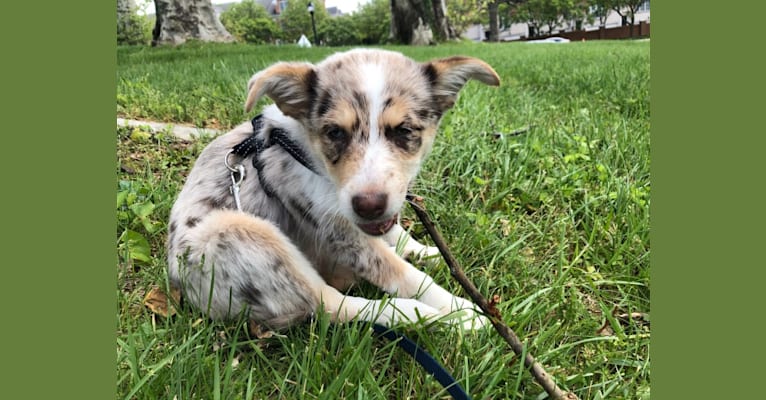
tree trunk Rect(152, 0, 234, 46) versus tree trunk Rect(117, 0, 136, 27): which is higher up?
tree trunk Rect(152, 0, 234, 46)

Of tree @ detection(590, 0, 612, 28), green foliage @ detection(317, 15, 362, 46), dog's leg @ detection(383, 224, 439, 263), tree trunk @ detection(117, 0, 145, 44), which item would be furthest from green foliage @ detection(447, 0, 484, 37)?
tree trunk @ detection(117, 0, 145, 44)

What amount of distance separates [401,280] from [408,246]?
593 millimetres

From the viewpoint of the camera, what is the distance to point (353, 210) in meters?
2.32

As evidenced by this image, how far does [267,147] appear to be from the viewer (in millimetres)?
2947

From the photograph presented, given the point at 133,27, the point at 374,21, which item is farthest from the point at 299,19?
the point at 133,27

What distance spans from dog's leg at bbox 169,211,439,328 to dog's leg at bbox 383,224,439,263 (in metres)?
0.77

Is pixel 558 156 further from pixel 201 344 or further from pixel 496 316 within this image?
pixel 201 344

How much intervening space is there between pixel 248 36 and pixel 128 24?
2083 mm

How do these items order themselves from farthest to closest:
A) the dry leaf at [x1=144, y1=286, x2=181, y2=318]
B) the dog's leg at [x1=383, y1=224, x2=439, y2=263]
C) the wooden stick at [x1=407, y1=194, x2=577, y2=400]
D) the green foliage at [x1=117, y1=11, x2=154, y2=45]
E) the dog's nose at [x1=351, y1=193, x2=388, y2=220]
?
the dog's leg at [x1=383, y1=224, x2=439, y2=263]
the green foliage at [x1=117, y1=11, x2=154, y2=45]
the dry leaf at [x1=144, y1=286, x2=181, y2=318]
the dog's nose at [x1=351, y1=193, x2=388, y2=220]
the wooden stick at [x1=407, y1=194, x2=577, y2=400]

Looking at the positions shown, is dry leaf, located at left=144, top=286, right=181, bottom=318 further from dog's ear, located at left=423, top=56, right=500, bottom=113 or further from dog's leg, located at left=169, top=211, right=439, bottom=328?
dog's ear, located at left=423, top=56, right=500, bottom=113

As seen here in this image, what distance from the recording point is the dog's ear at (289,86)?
2.58 m

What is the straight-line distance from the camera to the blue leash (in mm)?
1986

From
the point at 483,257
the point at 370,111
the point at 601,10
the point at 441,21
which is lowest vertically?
the point at 483,257

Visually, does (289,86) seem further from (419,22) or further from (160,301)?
(419,22)
